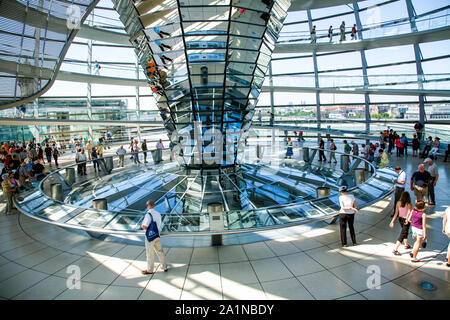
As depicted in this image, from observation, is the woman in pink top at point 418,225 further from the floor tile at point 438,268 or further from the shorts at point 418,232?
the floor tile at point 438,268

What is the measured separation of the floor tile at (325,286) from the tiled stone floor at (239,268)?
0.02 m

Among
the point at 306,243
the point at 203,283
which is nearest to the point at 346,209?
the point at 306,243

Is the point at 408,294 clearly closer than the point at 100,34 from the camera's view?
Yes

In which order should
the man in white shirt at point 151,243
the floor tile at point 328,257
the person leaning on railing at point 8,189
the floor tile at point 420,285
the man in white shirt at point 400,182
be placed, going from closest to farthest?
the floor tile at point 420,285 < the man in white shirt at point 151,243 < the floor tile at point 328,257 < the man in white shirt at point 400,182 < the person leaning on railing at point 8,189

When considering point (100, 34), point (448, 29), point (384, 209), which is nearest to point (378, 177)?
point (384, 209)

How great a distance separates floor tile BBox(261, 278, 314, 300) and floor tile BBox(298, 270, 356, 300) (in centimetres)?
11

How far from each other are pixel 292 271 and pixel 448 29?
21.9m

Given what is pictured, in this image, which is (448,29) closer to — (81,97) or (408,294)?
(408,294)

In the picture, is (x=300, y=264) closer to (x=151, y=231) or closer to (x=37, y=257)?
(x=151, y=231)

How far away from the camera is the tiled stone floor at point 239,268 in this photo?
4.80 m

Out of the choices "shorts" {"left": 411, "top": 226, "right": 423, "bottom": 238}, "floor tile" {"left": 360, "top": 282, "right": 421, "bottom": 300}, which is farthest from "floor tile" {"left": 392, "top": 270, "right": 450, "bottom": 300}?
"shorts" {"left": 411, "top": 226, "right": 423, "bottom": 238}

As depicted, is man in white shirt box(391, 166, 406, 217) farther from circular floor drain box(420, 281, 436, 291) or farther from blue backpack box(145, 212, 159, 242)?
blue backpack box(145, 212, 159, 242)

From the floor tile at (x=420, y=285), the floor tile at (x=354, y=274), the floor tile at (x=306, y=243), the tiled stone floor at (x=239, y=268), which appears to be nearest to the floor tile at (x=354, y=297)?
the tiled stone floor at (x=239, y=268)

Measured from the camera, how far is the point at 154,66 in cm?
1080
